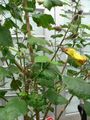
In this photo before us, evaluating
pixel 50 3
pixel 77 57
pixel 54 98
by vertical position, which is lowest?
pixel 54 98

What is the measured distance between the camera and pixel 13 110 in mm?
717

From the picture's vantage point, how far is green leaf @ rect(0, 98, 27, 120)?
2.31 feet

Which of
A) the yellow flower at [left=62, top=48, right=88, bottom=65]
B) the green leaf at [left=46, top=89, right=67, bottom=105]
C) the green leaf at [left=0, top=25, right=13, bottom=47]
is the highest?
the green leaf at [left=0, top=25, right=13, bottom=47]

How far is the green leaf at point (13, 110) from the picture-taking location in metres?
0.70

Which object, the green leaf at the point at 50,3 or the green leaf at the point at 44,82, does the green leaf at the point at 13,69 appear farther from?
the green leaf at the point at 50,3

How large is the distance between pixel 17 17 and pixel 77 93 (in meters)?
0.30

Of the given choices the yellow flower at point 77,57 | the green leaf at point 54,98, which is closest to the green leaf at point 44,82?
the green leaf at point 54,98

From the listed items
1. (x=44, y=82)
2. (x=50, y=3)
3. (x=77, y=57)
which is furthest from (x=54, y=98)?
(x=50, y=3)

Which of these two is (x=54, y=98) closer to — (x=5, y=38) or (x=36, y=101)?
(x=36, y=101)

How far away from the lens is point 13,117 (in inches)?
27.6

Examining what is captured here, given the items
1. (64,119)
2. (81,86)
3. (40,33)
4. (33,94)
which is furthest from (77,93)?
(64,119)

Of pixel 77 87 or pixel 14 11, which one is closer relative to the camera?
pixel 77 87

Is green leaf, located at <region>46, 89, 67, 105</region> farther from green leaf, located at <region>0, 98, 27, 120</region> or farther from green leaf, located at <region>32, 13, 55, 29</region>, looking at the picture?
green leaf, located at <region>32, 13, 55, 29</region>

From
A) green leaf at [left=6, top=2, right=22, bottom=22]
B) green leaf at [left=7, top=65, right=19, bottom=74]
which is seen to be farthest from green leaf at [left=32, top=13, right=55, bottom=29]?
green leaf at [left=7, top=65, right=19, bottom=74]
